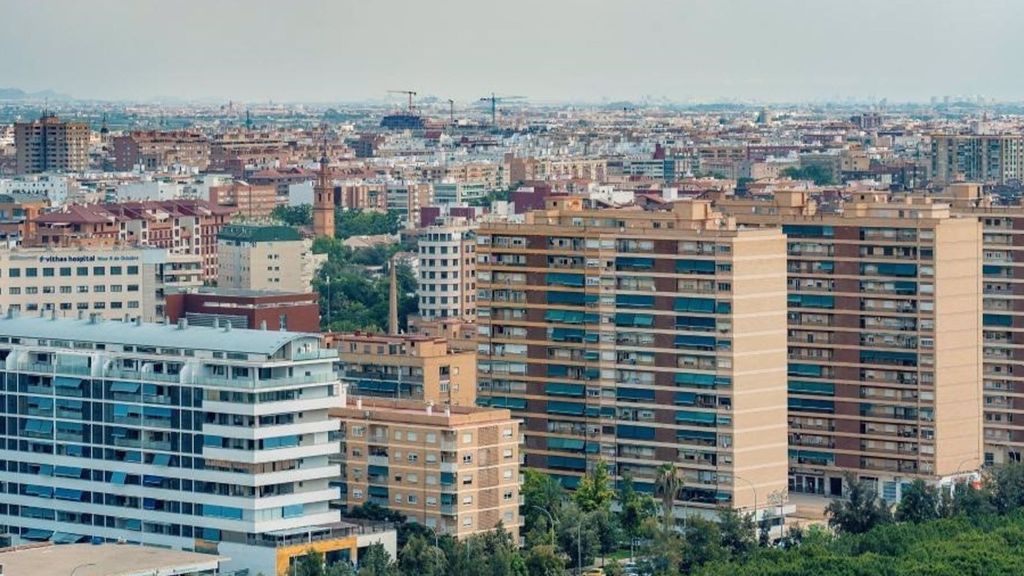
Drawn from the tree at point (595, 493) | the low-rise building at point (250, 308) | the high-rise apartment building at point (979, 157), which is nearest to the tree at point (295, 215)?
the high-rise apartment building at point (979, 157)

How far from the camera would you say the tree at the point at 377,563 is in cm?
3083

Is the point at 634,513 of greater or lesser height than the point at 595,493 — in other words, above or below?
below

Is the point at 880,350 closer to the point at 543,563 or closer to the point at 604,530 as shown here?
the point at 604,530

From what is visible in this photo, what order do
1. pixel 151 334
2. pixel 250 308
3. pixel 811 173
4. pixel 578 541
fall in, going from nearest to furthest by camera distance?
pixel 151 334
pixel 578 541
pixel 250 308
pixel 811 173

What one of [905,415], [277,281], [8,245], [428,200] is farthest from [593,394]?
[428,200]

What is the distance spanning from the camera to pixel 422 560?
31.6 meters

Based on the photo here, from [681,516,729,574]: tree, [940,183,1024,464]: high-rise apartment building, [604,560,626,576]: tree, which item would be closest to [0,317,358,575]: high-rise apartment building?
[604,560,626,576]: tree

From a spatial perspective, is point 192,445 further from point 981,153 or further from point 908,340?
point 981,153

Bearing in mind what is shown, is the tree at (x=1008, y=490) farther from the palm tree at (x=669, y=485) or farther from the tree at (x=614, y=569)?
the tree at (x=614, y=569)

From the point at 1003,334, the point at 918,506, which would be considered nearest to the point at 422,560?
the point at 918,506

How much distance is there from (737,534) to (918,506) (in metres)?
3.40

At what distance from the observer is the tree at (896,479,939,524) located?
36.9m

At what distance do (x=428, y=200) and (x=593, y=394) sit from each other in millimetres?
54703

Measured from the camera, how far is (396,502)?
34.7 meters
